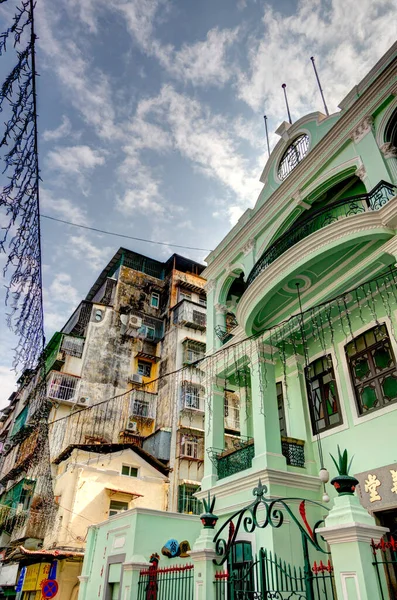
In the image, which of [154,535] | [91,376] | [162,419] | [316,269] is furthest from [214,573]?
[91,376]

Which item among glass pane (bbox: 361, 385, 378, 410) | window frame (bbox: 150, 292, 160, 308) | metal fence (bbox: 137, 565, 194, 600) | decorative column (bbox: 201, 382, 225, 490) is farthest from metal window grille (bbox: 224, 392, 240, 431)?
metal fence (bbox: 137, 565, 194, 600)

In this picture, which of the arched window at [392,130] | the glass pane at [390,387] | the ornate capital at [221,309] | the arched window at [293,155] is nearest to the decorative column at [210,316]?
the ornate capital at [221,309]

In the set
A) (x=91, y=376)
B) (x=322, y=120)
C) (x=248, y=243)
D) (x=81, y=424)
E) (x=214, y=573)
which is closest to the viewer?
(x=214, y=573)

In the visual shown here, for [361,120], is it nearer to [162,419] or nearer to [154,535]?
[154,535]

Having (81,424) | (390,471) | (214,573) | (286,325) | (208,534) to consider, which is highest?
(81,424)

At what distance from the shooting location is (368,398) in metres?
8.38

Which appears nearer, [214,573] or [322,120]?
[214,573]

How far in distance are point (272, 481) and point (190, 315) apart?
16.9 metres

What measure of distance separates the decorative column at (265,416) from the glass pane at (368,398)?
74.7 inches

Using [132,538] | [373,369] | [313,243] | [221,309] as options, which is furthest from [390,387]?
[132,538]

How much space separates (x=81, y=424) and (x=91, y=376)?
116 inches

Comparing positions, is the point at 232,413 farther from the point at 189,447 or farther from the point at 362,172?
the point at 362,172

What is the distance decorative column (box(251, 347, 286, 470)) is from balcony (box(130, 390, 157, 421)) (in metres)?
14.7

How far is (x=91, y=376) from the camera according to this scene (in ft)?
77.4
